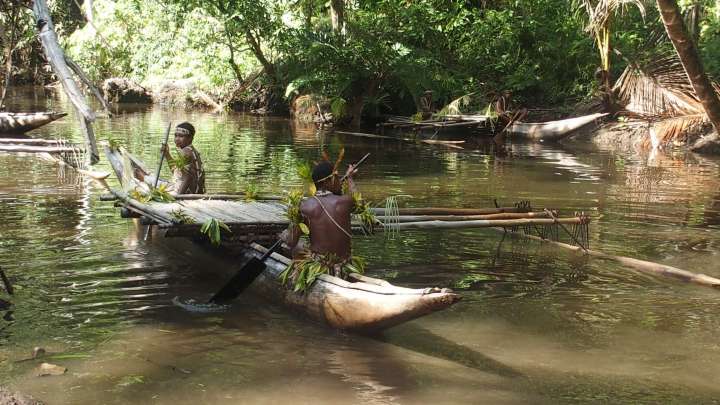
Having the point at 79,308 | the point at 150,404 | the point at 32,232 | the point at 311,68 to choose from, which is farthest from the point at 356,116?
the point at 150,404

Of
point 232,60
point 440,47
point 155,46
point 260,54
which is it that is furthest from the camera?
point 155,46

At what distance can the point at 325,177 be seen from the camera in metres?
5.96

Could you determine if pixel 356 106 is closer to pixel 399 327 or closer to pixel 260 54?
pixel 260 54

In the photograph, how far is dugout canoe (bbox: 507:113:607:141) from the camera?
20609mm

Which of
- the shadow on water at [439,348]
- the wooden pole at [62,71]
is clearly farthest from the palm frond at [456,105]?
the wooden pole at [62,71]

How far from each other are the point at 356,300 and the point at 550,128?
17159 millimetres

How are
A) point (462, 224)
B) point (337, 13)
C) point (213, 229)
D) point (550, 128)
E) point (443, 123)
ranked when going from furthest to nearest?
point (337, 13) → point (443, 123) → point (550, 128) → point (462, 224) → point (213, 229)

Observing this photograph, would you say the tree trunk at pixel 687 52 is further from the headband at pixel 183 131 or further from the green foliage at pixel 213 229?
the headband at pixel 183 131

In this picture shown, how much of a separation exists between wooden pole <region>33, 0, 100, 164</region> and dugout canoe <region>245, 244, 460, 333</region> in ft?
Answer: 5.80

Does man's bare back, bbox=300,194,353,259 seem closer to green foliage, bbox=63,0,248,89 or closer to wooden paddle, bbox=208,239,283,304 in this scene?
wooden paddle, bbox=208,239,283,304

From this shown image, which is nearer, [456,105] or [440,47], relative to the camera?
[456,105]

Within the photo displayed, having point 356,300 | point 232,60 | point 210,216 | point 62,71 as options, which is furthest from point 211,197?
point 232,60

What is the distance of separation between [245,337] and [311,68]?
19.7 meters

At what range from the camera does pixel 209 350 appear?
566cm
